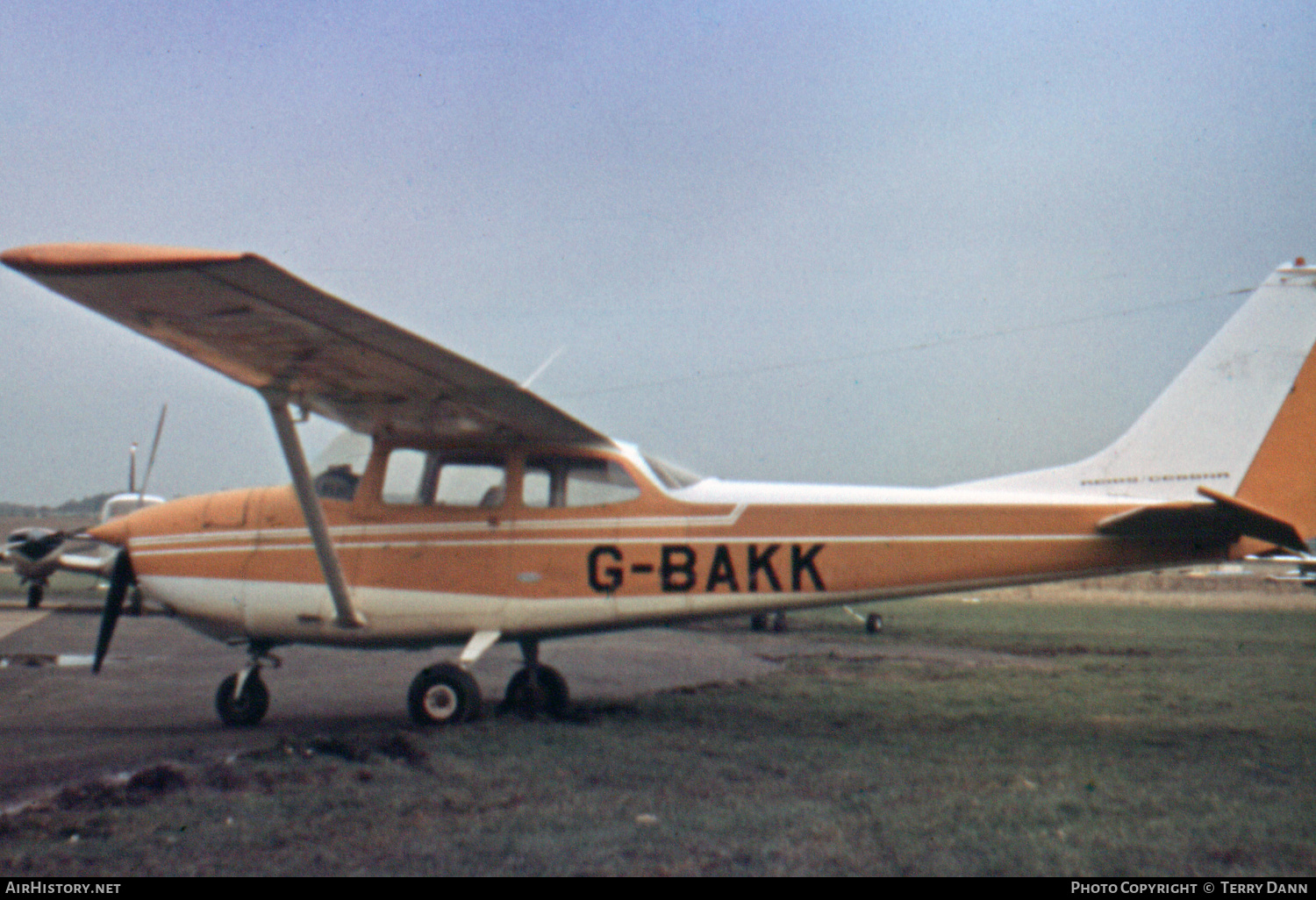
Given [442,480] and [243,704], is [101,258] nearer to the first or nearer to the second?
[442,480]

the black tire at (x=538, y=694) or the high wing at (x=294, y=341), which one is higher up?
the high wing at (x=294, y=341)

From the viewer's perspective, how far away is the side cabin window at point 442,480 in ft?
24.2

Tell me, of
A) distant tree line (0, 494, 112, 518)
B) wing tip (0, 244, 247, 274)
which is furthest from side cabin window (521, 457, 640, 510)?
distant tree line (0, 494, 112, 518)

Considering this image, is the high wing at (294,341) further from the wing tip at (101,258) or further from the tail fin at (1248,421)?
the tail fin at (1248,421)

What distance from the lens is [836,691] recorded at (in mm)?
8570

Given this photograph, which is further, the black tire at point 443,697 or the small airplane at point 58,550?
the small airplane at point 58,550

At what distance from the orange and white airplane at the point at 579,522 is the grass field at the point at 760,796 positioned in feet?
2.92

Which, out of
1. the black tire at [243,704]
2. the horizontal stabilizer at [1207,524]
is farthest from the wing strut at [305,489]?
the horizontal stabilizer at [1207,524]

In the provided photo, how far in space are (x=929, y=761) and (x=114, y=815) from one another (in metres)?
4.15

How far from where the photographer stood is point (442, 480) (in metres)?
7.43

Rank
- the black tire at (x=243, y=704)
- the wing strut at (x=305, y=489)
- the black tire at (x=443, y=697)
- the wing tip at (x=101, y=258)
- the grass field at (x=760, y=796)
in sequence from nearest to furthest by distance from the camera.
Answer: the grass field at (x=760, y=796) < the wing tip at (x=101, y=258) < the wing strut at (x=305, y=489) < the black tire at (x=443, y=697) < the black tire at (x=243, y=704)

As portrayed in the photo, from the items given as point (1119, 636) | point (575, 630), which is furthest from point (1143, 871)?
point (1119, 636)

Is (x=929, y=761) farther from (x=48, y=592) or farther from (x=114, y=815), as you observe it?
(x=48, y=592)

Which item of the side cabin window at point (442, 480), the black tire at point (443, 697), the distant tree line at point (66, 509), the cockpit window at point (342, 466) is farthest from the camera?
the distant tree line at point (66, 509)
